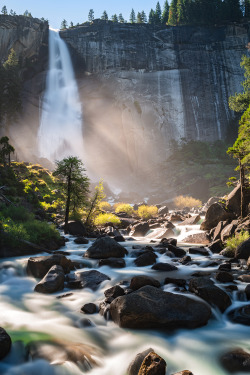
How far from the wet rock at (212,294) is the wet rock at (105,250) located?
548cm

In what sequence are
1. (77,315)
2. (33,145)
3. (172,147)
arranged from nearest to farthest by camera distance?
1. (77,315)
2. (33,145)
3. (172,147)

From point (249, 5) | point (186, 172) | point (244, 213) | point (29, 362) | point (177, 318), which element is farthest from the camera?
point (249, 5)

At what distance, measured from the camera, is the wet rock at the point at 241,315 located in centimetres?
605

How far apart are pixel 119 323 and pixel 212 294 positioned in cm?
253

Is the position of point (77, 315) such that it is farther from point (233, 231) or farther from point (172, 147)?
point (172, 147)

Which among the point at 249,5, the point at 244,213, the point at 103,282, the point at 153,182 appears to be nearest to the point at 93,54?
the point at 153,182

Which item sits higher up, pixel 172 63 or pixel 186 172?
pixel 172 63

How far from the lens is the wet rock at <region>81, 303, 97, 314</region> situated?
6.58m

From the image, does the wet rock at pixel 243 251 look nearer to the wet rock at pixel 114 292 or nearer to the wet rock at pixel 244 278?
the wet rock at pixel 244 278

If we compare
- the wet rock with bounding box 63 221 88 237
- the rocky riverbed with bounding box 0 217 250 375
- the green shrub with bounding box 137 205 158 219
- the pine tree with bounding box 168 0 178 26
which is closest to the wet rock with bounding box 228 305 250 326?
the rocky riverbed with bounding box 0 217 250 375

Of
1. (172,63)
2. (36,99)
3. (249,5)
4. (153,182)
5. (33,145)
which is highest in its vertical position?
(249,5)

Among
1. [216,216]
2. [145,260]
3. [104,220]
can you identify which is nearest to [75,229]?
[104,220]

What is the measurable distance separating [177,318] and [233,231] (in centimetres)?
947

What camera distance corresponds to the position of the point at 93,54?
66.7 metres
